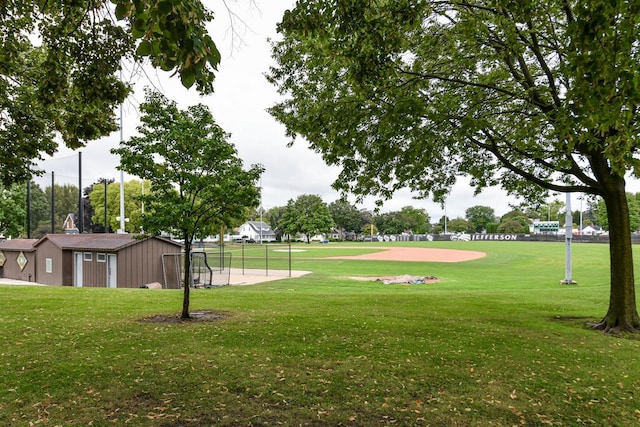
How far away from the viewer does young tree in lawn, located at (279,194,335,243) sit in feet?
317

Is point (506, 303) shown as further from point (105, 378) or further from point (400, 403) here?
point (105, 378)

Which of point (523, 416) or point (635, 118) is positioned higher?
point (635, 118)

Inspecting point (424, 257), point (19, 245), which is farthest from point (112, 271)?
point (424, 257)

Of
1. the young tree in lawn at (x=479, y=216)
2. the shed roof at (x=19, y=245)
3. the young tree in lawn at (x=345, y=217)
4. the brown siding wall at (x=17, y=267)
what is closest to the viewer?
the brown siding wall at (x=17, y=267)

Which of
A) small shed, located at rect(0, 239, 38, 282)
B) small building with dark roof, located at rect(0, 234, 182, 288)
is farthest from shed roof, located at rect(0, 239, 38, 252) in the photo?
small building with dark roof, located at rect(0, 234, 182, 288)

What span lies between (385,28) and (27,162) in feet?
31.0

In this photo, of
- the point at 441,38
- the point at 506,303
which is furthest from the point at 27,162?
the point at 506,303

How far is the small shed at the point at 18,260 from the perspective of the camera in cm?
2736

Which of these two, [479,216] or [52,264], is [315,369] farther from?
[479,216]

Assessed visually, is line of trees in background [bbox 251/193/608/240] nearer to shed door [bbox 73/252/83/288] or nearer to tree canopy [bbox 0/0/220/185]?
shed door [bbox 73/252/83/288]

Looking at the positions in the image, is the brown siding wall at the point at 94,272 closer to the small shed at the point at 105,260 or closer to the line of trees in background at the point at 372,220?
the small shed at the point at 105,260

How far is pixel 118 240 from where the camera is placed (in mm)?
22109

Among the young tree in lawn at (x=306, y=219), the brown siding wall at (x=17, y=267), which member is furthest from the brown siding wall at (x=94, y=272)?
the young tree in lawn at (x=306, y=219)

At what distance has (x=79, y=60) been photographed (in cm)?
682
